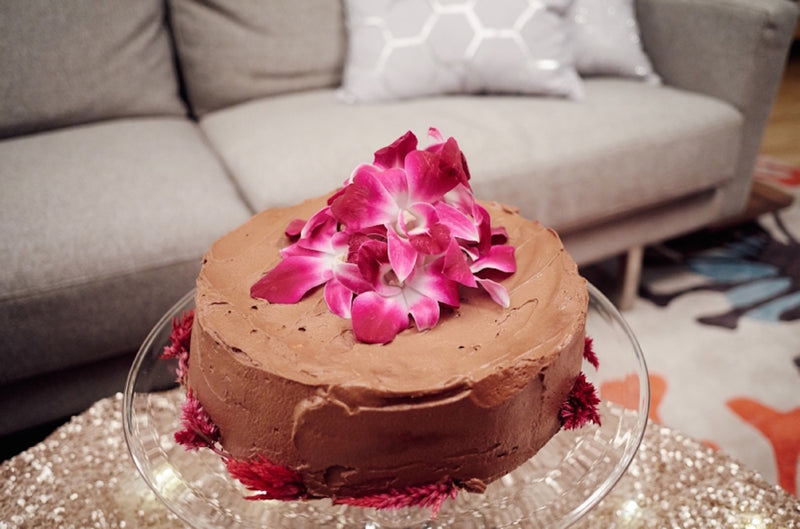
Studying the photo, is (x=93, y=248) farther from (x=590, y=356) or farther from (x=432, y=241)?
(x=590, y=356)

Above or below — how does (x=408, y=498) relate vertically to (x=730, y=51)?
below

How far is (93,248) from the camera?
3.84 ft

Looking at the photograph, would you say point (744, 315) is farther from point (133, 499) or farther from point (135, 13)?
point (135, 13)

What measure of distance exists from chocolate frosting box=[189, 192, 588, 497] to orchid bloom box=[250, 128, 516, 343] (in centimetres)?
2

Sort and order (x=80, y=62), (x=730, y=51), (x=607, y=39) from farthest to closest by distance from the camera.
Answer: (x=607, y=39) → (x=730, y=51) → (x=80, y=62)

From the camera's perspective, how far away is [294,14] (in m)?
1.79

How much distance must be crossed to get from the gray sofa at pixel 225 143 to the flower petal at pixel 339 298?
634 mm

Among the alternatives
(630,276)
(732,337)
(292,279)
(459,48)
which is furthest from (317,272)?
(732,337)

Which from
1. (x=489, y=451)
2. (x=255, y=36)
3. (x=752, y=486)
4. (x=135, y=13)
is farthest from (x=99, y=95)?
(x=752, y=486)

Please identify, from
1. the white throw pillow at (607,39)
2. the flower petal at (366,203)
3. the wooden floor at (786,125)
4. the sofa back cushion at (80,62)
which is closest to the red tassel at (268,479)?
the flower petal at (366,203)

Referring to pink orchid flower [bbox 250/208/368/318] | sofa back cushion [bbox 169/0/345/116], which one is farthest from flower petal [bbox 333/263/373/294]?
sofa back cushion [bbox 169/0/345/116]

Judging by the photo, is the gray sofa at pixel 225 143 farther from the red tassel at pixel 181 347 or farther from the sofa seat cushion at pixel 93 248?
the red tassel at pixel 181 347

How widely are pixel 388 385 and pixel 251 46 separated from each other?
1.45 metres

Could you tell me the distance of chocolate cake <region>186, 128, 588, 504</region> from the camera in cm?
60
